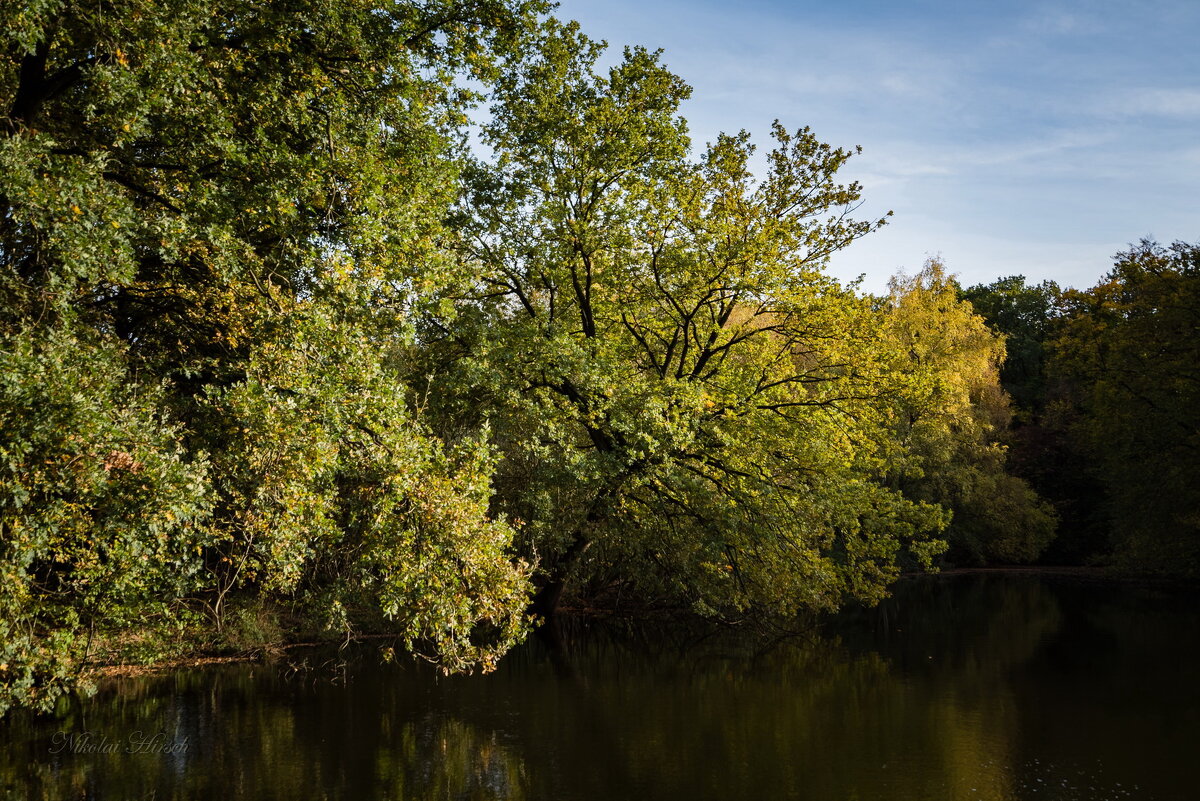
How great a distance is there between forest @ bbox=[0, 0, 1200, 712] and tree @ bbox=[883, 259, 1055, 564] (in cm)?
940

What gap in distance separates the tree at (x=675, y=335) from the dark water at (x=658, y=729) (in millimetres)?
3004

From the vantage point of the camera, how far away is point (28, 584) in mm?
10789

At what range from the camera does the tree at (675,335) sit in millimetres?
18656

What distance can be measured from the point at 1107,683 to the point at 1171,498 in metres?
19.4

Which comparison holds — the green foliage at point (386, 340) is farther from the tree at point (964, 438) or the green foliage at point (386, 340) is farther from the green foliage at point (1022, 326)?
the green foliage at point (1022, 326)

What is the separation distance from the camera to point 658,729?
14008 mm

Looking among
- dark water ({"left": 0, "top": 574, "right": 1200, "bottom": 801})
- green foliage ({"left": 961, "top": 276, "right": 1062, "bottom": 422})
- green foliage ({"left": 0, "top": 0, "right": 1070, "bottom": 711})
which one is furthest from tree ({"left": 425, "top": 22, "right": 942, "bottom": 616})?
green foliage ({"left": 961, "top": 276, "right": 1062, "bottom": 422})

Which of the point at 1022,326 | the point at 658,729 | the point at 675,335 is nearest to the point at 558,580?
the point at 675,335

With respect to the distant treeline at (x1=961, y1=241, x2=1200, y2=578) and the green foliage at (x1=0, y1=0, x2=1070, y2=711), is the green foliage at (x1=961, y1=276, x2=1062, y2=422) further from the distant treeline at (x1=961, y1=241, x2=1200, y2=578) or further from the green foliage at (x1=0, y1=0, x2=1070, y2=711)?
the green foliage at (x1=0, y1=0, x2=1070, y2=711)

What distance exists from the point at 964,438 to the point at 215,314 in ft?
120

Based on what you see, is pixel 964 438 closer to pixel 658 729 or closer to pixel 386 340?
pixel 658 729

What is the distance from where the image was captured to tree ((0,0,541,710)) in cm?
980

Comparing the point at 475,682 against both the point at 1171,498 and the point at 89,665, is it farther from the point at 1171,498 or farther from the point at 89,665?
the point at 1171,498

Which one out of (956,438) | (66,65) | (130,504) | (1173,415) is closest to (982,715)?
(130,504)
